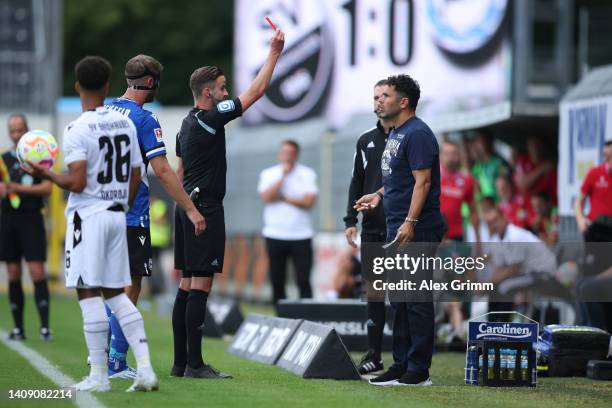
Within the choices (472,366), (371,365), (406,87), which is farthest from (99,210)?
(371,365)

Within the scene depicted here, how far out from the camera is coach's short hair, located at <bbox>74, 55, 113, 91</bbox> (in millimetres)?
8156

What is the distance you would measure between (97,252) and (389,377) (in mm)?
2565

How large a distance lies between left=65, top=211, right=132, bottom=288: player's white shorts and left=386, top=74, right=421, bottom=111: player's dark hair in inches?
94.5

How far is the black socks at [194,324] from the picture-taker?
9523 millimetres

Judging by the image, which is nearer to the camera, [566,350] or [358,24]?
[566,350]

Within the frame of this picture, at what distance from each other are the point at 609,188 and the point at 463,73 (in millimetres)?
6647

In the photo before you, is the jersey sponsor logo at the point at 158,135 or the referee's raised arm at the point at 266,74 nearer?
the jersey sponsor logo at the point at 158,135

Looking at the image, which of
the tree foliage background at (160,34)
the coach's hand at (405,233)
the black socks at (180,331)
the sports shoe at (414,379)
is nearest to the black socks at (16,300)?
the black socks at (180,331)

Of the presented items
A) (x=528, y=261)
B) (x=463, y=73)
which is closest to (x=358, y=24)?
(x=463, y=73)

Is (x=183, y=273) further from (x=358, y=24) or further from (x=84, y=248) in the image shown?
(x=358, y=24)

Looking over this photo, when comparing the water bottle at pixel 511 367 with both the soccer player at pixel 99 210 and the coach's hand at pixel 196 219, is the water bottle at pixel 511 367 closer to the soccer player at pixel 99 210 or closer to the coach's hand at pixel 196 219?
the coach's hand at pixel 196 219

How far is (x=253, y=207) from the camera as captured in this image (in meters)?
24.8

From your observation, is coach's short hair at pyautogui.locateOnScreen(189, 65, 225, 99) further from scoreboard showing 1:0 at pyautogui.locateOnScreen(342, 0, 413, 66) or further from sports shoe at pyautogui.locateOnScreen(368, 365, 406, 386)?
scoreboard showing 1:0 at pyautogui.locateOnScreen(342, 0, 413, 66)

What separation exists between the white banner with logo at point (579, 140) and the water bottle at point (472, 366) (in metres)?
4.40
